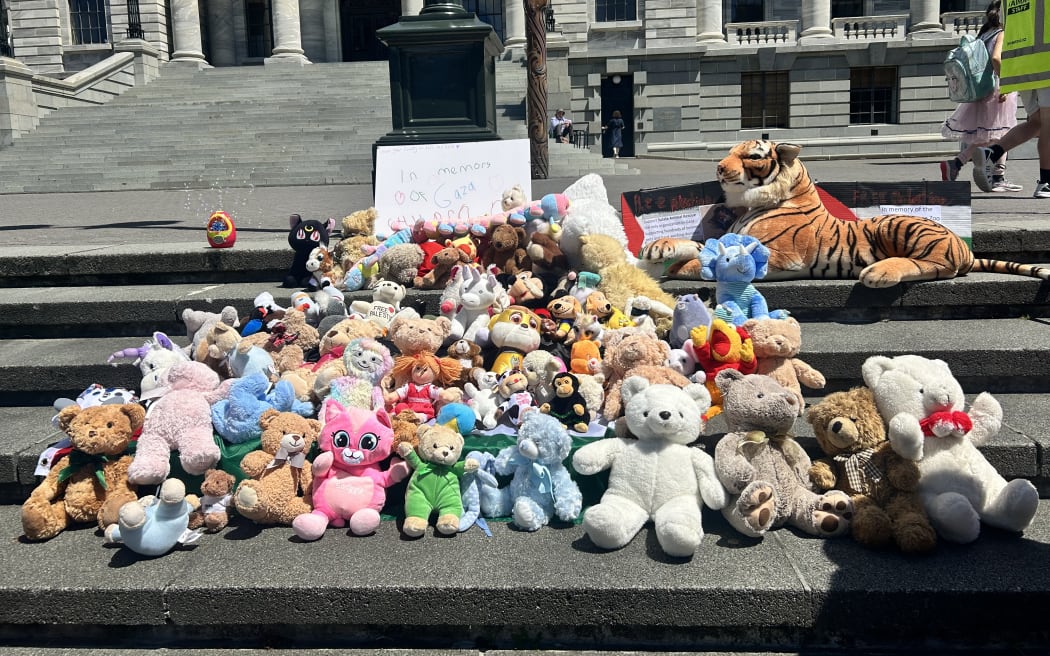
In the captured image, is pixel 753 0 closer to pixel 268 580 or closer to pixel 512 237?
pixel 512 237

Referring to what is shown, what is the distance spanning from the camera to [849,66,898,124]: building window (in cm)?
2639

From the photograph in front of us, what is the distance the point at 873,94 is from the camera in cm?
2662

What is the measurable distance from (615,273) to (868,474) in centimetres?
172

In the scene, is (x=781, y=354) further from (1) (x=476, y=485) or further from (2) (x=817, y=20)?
(2) (x=817, y=20)

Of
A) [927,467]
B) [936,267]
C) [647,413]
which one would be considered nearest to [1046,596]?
[927,467]

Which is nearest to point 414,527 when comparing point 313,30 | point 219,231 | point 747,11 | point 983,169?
point 219,231

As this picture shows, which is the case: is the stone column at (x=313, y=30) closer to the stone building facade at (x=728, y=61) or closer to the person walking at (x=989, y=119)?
the stone building facade at (x=728, y=61)

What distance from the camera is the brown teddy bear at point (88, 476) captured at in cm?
287

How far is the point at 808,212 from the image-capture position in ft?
14.4

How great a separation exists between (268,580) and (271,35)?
33.0m

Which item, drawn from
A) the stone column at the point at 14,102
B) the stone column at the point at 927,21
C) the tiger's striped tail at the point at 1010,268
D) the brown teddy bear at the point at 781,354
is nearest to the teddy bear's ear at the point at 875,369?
the brown teddy bear at the point at 781,354

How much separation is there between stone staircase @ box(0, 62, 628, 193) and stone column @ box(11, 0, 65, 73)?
719 cm

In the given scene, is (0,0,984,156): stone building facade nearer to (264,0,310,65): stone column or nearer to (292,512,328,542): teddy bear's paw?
(264,0,310,65): stone column

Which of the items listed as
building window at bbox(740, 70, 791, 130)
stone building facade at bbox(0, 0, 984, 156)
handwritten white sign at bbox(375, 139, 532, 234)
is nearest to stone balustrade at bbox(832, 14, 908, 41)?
stone building facade at bbox(0, 0, 984, 156)
